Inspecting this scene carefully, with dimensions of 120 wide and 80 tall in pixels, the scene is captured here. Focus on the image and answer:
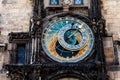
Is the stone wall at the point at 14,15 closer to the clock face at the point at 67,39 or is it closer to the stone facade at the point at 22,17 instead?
the stone facade at the point at 22,17

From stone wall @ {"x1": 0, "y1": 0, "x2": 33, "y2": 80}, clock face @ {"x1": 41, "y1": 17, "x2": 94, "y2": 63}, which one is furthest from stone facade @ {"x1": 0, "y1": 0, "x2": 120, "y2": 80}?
clock face @ {"x1": 41, "y1": 17, "x2": 94, "y2": 63}

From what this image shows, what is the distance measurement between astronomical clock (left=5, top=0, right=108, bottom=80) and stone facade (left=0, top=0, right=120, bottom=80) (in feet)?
0.79

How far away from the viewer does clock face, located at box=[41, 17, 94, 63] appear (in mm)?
9875

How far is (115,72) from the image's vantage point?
979cm

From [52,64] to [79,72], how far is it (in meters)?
0.82

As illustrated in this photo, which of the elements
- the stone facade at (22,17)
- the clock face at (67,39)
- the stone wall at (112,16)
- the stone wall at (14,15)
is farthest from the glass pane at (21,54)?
the stone wall at (112,16)

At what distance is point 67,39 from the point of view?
10117mm

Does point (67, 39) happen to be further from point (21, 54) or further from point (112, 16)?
point (112, 16)

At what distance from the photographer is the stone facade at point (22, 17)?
10.4 meters

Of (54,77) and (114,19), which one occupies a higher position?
(114,19)

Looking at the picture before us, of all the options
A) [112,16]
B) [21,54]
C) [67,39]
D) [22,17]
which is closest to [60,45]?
[67,39]

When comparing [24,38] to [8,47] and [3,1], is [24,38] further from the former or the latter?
[3,1]

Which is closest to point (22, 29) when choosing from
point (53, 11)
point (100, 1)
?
point (53, 11)

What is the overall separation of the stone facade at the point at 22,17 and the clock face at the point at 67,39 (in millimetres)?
694
